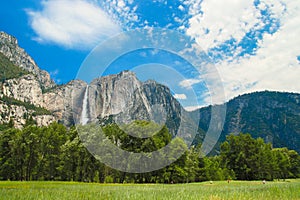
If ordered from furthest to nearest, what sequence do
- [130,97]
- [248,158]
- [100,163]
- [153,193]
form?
[248,158] < [100,163] < [130,97] < [153,193]

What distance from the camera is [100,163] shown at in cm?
5753

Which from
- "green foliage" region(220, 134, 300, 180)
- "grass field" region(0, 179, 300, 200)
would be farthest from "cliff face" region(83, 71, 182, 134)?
"green foliage" region(220, 134, 300, 180)

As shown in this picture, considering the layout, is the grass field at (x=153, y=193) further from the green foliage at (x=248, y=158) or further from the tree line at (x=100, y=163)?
the green foliage at (x=248, y=158)

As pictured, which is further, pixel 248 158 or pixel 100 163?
pixel 248 158

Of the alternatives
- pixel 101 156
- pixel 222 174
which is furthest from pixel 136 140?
pixel 222 174

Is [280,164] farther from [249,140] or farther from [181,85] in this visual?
[181,85]

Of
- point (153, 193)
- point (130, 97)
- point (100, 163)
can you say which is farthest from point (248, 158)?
point (153, 193)

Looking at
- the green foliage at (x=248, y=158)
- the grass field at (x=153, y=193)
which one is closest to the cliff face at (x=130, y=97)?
the grass field at (x=153, y=193)

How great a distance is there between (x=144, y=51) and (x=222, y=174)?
61723 mm

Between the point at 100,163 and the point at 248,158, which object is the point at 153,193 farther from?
the point at 248,158

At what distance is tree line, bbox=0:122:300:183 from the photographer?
2221 inches

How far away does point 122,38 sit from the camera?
76.1 ft

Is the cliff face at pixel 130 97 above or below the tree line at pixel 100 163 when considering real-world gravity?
above

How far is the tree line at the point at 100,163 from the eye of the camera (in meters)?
56.4
